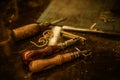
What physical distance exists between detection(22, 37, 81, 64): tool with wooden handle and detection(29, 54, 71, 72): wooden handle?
7 cm

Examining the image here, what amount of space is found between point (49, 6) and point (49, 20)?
13.0 inches

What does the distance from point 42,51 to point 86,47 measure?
1.46 feet

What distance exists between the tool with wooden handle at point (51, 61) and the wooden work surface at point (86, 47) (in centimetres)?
6

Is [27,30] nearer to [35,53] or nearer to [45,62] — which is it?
[35,53]

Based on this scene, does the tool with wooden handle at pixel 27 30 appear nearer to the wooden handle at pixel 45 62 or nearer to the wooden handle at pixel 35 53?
the wooden handle at pixel 35 53

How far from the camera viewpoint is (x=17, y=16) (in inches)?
102

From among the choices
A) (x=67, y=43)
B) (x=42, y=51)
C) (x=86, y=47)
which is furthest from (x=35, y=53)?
(x=86, y=47)

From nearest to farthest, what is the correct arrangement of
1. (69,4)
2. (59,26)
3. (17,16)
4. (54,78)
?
(54,78), (59,26), (17,16), (69,4)

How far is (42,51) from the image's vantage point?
192 cm

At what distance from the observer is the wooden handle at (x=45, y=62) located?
5.83ft

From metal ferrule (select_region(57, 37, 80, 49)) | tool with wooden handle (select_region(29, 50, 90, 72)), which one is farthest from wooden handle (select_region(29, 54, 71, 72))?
metal ferrule (select_region(57, 37, 80, 49))

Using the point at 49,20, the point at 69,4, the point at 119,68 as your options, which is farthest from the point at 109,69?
the point at 69,4

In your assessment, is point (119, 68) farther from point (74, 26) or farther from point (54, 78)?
point (74, 26)

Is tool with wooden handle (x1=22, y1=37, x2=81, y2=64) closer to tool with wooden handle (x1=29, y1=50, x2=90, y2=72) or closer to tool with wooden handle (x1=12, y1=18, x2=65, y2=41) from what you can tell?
tool with wooden handle (x1=29, y1=50, x2=90, y2=72)
